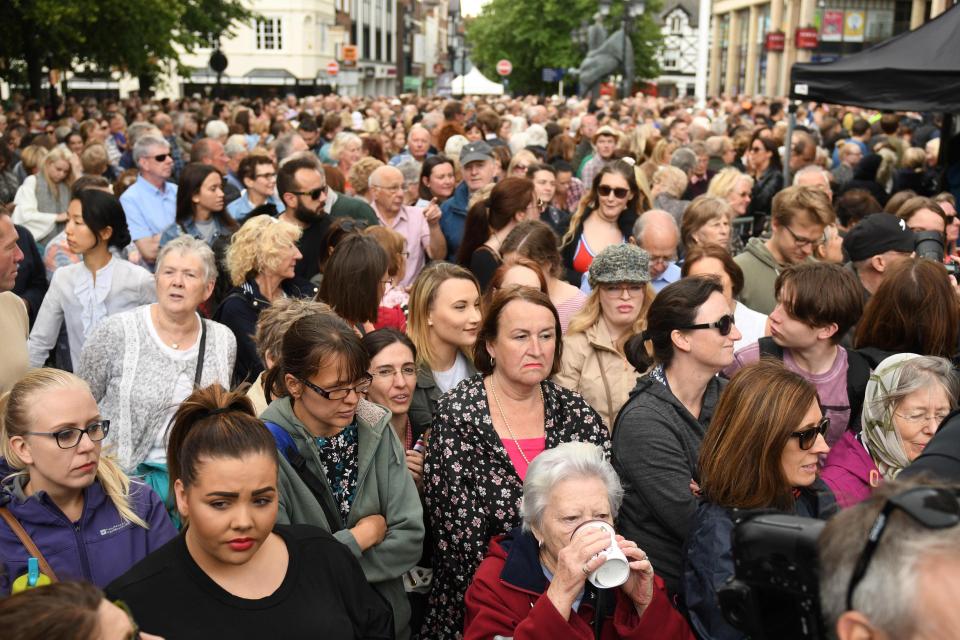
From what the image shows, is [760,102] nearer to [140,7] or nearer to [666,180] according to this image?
[140,7]

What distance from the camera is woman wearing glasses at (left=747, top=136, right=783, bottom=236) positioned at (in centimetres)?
1116

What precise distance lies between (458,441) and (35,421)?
1.51m

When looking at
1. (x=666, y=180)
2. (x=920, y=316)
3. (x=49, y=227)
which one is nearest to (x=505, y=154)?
(x=666, y=180)

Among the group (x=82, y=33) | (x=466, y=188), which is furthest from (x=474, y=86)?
(x=466, y=188)

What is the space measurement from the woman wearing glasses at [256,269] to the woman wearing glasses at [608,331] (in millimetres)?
1689

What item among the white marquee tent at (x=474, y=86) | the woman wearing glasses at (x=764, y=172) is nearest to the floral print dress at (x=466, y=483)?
the woman wearing glasses at (x=764, y=172)

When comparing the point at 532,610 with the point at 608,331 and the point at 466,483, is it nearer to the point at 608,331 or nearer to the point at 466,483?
the point at 466,483

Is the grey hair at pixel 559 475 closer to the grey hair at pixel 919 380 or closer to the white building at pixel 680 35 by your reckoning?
the grey hair at pixel 919 380

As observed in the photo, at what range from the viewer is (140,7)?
74.9 feet

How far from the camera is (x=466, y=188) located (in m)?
9.27

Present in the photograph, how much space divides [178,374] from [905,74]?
21.9 ft

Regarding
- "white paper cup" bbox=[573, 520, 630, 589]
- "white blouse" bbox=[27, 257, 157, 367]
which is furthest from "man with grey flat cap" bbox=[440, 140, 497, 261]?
"white paper cup" bbox=[573, 520, 630, 589]

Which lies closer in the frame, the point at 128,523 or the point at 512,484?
the point at 128,523

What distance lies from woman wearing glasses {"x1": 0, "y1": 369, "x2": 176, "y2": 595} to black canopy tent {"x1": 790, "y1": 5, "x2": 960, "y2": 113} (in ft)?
23.7
